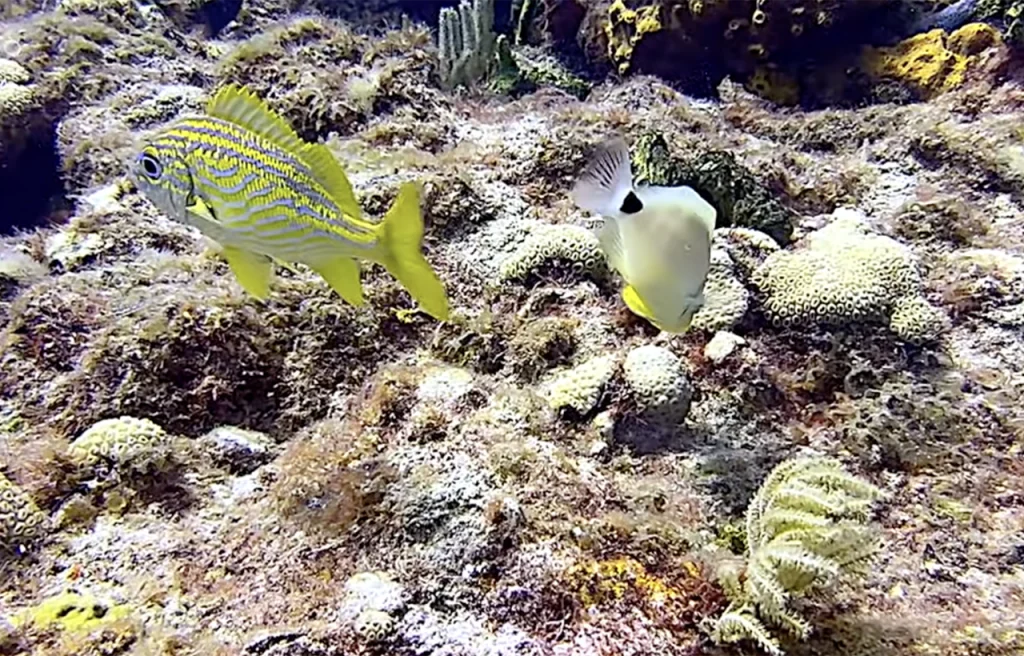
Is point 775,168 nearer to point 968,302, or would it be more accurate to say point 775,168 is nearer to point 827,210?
point 827,210

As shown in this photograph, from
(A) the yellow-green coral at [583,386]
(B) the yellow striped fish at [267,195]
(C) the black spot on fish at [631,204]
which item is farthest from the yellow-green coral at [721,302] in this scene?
(B) the yellow striped fish at [267,195]

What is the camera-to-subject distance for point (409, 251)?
2137 mm

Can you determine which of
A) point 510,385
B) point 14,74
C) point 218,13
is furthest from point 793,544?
point 218,13

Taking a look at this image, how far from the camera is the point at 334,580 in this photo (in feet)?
6.84

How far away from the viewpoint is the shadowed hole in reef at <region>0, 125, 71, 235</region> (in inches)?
234

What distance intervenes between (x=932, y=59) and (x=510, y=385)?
5.35m

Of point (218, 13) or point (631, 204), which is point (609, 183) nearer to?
point (631, 204)

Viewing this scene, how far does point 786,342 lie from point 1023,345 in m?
1.26

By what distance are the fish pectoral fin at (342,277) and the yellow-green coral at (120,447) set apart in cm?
113

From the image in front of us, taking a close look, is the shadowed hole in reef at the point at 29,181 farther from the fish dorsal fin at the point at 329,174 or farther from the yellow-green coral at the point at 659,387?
the yellow-green coral at the point at 659,387

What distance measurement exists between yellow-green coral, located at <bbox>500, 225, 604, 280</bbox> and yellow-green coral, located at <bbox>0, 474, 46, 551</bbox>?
7.28 feet

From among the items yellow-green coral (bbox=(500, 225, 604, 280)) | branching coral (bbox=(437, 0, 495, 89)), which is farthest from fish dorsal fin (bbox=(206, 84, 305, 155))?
branching coral (bbox=(437, 0, 495, 89))

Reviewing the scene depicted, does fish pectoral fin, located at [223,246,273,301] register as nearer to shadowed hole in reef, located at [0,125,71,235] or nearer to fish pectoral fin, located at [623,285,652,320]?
fish pectoral fin, located at [623,285,652,320]

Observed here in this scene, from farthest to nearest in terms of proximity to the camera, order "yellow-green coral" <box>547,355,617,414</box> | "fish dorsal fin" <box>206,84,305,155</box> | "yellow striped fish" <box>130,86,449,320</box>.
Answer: "yellow-green coral" <box>547,355,617,414</box> → "fish dorsal fin" <box>206,84,305,155</box> → "yellow striped fish" <box>130,86,449,320</box>
